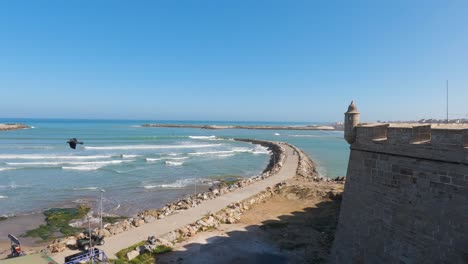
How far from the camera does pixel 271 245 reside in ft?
42.5

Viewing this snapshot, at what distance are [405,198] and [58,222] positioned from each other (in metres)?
16.7

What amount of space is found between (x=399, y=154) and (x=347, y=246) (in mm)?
2981

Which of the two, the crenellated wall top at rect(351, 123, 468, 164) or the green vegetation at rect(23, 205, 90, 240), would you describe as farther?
the green vegetation at rect(23, 205, 90, 240)

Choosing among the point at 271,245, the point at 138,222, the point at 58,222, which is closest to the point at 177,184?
the point at 58,222

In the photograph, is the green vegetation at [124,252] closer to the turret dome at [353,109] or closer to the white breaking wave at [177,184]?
the turret dome at [353,109]

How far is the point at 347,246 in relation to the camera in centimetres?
909

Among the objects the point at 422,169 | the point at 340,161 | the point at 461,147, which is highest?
the point at 461,147

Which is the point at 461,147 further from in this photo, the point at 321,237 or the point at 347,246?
the point at 321,237

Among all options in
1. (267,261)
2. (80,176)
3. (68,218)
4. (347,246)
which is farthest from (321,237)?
(80,176)

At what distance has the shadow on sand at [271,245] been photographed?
38.7ft

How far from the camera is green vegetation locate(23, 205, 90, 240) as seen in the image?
52.5 ft

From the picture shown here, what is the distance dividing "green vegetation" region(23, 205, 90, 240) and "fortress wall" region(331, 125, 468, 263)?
12997 millimetres

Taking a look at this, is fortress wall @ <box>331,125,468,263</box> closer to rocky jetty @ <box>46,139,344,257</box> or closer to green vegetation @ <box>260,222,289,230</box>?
green vegetation @ <box>260,222,289,230</box>

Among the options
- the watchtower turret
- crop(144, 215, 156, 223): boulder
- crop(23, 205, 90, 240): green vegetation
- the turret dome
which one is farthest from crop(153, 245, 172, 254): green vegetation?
the turret dome
